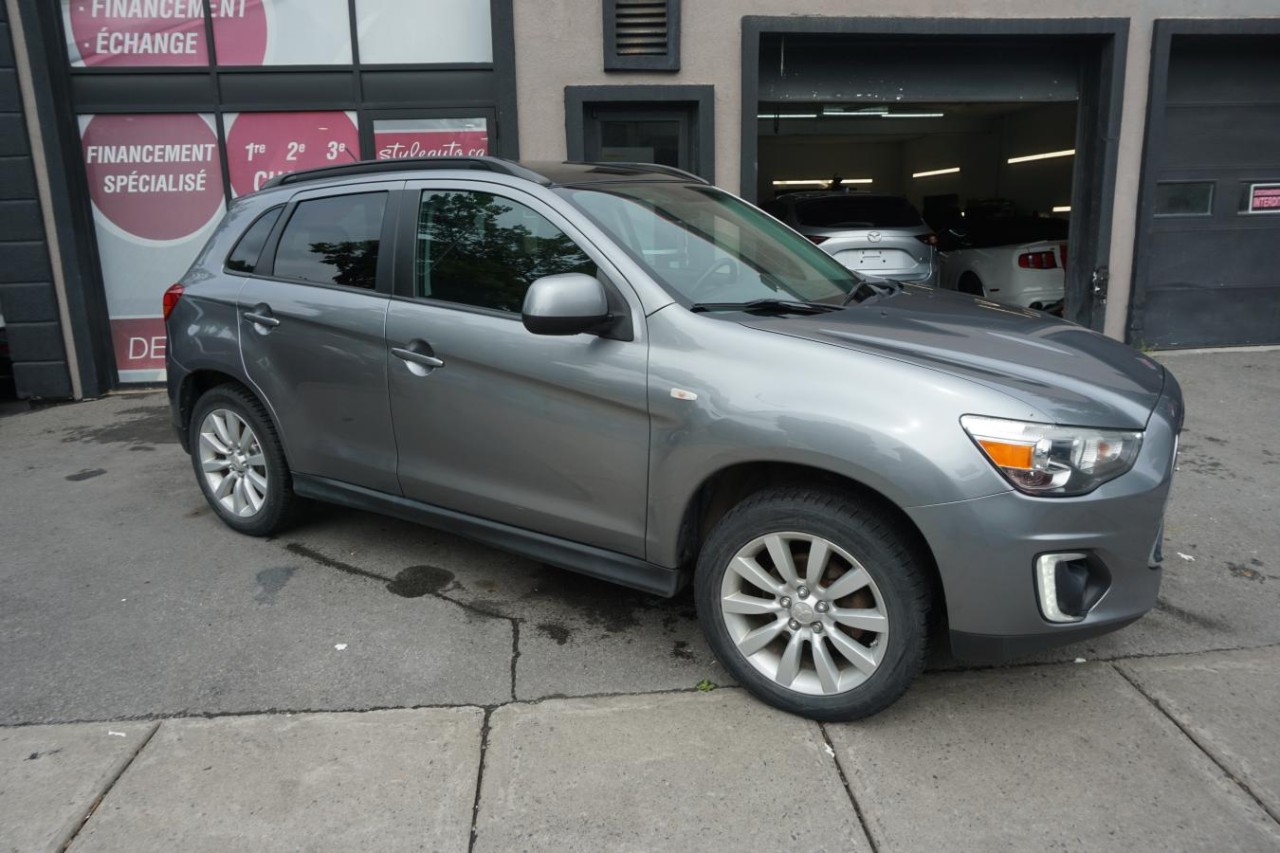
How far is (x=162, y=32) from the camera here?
26.0 ft

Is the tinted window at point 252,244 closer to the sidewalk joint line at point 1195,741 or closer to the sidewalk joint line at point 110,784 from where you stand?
the sidewalk joint line at point 110,784

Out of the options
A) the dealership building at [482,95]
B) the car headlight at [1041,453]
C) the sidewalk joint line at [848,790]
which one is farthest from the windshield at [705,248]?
the dealership building at [482,95]

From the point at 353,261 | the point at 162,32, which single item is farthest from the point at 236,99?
the point at 353,261

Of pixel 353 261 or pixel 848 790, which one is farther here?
pixel 353 261

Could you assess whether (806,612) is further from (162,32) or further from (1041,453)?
(162,32)

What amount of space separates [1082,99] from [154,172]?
8456 mm

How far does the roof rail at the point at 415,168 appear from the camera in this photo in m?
3.70

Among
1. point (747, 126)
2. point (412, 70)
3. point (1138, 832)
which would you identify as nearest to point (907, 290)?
point (1138, 832)

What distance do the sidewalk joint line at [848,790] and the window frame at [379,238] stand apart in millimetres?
2422

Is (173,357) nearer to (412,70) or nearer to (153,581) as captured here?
(153,581)

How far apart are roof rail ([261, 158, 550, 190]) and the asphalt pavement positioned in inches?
70.2

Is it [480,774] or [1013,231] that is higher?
[1013,231]

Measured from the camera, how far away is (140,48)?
26.0 ft

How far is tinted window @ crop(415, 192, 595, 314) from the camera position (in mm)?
3527
